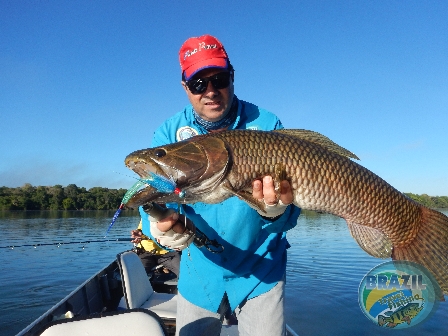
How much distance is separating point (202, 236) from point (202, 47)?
5.94 feet

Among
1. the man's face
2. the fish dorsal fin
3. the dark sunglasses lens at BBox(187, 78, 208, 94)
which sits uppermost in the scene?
the dark sunglasses lens at BBox(187, 78, 208, 94)

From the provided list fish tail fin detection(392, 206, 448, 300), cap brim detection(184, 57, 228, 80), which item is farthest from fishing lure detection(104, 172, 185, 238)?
fish tail fin detection(392, 206, 448, 300)

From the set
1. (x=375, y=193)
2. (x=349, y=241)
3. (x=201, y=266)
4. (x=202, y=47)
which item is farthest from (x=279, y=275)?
(x=349, y=241)

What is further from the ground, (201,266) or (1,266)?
(201,266)

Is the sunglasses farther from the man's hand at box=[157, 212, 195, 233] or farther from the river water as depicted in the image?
the river water

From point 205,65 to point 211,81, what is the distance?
16cm

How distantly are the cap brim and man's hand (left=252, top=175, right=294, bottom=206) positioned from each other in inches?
51.3

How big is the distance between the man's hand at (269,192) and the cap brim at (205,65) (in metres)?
1.30

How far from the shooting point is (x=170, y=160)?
2.62 meters

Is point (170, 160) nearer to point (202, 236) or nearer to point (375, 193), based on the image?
point (202, 236)

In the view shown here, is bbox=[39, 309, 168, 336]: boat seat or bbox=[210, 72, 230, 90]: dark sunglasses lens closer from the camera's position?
bbox=[39, 309, 168, 336]: boat seat

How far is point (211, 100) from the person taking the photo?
11.0ft

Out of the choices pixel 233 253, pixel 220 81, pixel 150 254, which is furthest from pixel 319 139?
pixel 150 254

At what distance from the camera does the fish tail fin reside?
286 cm
